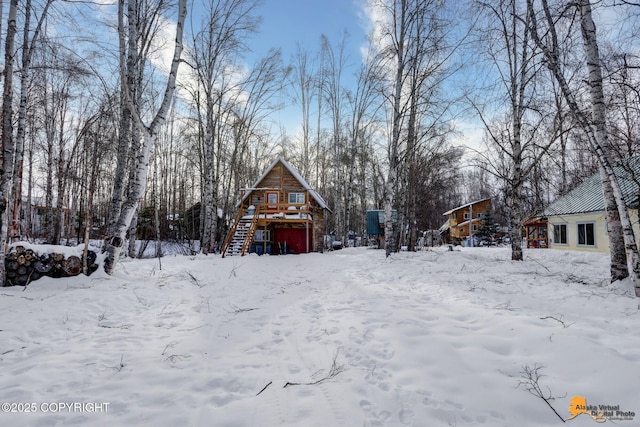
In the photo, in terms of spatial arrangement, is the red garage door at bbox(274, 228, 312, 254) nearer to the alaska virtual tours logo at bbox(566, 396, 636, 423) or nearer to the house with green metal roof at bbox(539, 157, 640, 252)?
the house with green metal roof at bbox(539, 157, 640, 252)

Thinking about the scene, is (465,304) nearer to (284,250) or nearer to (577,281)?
(577,281)

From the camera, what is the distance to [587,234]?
15.9m

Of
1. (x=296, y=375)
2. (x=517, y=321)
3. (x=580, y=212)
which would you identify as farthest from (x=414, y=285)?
(x=580, y=212)

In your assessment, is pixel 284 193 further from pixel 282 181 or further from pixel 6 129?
pixel 6 129

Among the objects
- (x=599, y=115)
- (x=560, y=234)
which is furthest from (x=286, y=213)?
(x=560, y=234)

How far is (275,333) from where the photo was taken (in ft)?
12.8

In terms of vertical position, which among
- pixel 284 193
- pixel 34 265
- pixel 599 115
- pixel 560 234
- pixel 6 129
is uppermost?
pixel 284 193

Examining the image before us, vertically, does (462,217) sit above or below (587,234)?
above

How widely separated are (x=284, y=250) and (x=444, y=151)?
1189cm

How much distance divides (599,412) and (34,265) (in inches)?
346

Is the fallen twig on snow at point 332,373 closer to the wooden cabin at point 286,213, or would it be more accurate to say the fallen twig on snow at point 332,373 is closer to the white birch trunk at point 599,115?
the white birch trunk at point 599,115

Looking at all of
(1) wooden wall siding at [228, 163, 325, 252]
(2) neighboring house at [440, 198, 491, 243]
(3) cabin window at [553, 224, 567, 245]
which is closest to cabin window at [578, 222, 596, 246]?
(3) cabin window at [553, 224, 567, 245]

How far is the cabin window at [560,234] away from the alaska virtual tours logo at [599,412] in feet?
66.9

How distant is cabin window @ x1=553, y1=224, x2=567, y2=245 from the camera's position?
17875mm
